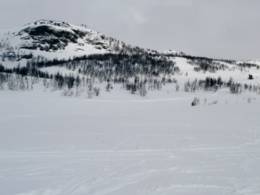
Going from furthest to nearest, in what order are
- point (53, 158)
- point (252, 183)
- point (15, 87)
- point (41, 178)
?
point (15, 87), point (53, 158), point (41, 178), point (252, 183)

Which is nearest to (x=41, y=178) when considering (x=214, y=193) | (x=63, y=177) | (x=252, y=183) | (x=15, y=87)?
(x=63, y=177)

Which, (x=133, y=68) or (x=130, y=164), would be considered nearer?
(x=130, y=164)

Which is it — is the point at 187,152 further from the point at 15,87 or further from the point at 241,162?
the point at 15,87

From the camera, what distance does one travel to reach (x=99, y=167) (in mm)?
9672

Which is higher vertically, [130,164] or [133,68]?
[133,68]

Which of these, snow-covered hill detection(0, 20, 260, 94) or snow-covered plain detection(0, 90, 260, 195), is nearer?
snow-covered plain detection(0, 90, 260, 195)

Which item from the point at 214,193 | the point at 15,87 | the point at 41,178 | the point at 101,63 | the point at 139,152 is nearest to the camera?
the point at 214,193

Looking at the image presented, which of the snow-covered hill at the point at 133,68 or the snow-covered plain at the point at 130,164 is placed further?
the snow-covered hill at the point at 133,68

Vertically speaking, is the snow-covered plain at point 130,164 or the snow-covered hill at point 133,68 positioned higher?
the snow-covered hill at point 133,68

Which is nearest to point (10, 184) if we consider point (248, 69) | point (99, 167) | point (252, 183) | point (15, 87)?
point (99, 167)

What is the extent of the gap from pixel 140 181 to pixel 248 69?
653 feet

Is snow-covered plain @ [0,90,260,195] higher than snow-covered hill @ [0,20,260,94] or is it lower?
lower

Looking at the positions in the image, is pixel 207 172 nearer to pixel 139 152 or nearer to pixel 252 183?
pixel 252 183

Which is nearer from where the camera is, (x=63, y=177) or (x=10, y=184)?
(x=10, y=184)
